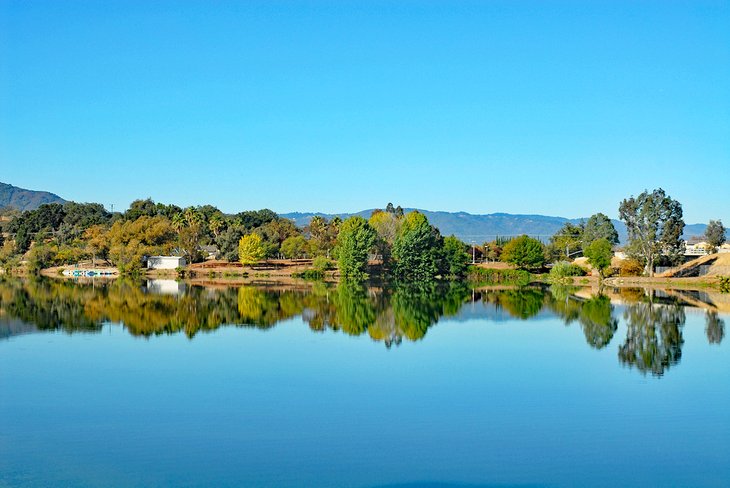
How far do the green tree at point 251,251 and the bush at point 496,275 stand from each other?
795 inches

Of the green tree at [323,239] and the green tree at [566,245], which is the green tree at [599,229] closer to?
the green tree at [566,245]

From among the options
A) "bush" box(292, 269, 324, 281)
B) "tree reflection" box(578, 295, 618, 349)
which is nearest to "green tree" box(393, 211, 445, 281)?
"bush" box(292, 269, 324, 281)

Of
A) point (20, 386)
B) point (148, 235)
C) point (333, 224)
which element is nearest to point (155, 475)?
point (20, 386)

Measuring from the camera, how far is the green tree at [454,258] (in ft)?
235

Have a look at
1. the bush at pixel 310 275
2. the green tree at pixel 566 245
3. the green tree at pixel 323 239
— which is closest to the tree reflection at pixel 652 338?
the bush at pixel 310 275

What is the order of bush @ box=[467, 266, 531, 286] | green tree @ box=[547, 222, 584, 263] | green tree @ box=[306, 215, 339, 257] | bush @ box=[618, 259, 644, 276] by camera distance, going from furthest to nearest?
green tree @ box=[547, 222, 584, 263] < green tree @ box=[306, 215, 339, 257] < bush @ box=[467, 266, 531, 286] < bush @ box=[618, 259, 644, 276]

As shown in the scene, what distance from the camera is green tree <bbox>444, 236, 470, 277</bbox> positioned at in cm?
7175

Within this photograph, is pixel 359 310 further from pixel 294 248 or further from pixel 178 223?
pixel 178 223

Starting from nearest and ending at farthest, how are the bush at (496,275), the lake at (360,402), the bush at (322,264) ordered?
the lake at (360,402), the bush at (496,275), the bush at (322,264)

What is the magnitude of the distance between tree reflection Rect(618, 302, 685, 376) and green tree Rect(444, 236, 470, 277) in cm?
3218

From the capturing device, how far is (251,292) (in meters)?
49.5

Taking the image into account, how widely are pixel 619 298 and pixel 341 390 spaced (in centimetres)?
3401

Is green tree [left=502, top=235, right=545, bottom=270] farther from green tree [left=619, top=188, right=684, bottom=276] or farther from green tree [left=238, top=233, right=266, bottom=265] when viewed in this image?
green tree [left=238, top=233, right=266, bottom=265]

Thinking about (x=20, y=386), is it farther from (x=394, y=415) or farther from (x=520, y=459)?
(x=520, y=459)
